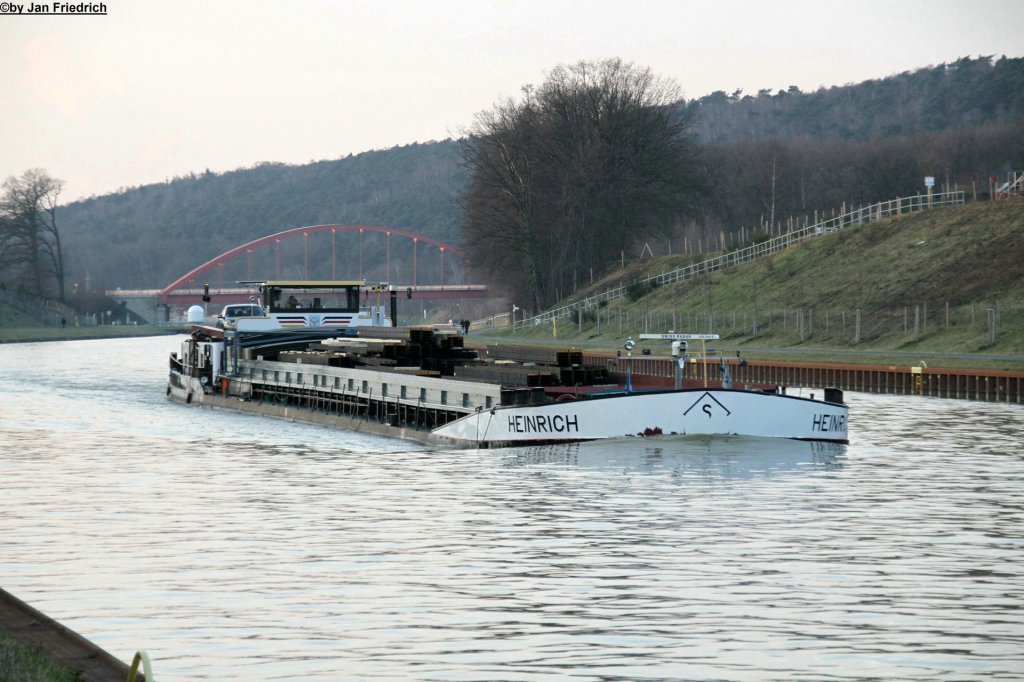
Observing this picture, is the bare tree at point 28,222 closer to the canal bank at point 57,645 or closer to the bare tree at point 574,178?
the bare tree at point 574,178

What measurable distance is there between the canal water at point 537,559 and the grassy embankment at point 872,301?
2945cm

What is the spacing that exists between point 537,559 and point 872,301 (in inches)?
2483

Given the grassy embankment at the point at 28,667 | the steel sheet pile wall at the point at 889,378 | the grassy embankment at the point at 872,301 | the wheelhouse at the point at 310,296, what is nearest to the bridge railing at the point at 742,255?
the grassy embankment at the point at 872,301

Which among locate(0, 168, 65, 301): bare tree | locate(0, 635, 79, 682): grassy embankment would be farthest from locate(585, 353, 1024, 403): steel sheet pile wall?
→ locate(0, 168, 65, 301): bare tree

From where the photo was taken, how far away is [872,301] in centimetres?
7869

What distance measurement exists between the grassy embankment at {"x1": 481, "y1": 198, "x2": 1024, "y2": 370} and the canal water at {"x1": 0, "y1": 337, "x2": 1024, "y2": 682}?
29.5 meters

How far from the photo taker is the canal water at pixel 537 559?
13547 mm

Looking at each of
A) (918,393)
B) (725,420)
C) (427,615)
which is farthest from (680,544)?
(918,393)

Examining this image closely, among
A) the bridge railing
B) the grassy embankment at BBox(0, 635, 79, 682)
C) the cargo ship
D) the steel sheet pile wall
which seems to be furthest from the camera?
the bridge railing

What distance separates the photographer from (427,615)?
49.8 ft

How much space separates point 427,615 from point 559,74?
363 feet

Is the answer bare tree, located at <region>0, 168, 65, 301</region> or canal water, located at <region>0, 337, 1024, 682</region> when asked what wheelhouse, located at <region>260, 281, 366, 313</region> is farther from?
bare tree, located at <region>0, 168, 65, 301</region>

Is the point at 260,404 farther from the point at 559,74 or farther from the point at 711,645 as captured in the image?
the point at 559,74

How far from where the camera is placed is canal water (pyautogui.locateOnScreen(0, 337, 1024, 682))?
44.4 feet
